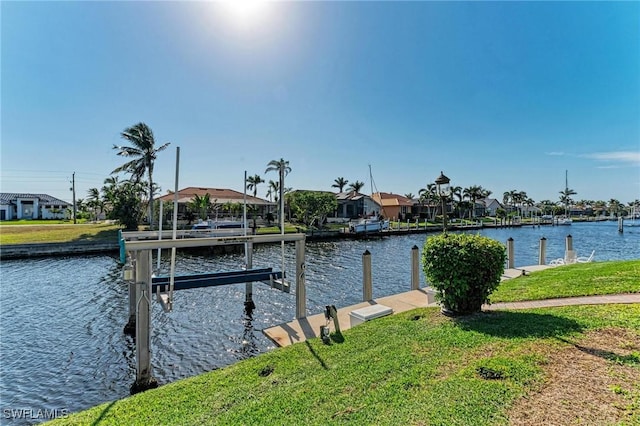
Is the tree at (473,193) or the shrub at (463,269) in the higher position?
the tree at (473,193)

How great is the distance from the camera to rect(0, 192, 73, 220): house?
2422 inches

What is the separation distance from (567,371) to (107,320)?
11643 mm

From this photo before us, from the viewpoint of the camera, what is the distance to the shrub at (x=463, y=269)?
598cm

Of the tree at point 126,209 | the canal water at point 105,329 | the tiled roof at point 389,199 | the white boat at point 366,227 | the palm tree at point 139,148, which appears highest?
the palm tree at point 139,148

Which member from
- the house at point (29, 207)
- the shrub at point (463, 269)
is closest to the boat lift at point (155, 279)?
the shrub at point (463, 269)

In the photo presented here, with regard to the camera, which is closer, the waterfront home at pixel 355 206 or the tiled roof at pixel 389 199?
the waterfront home at pixel 355 206

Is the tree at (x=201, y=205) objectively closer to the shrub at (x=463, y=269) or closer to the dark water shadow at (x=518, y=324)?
the shrub at (x=463, y=269)

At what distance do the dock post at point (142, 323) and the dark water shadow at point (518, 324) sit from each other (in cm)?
563

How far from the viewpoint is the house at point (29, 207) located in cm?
6153

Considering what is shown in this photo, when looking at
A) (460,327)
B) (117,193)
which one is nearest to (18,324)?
(460,327)

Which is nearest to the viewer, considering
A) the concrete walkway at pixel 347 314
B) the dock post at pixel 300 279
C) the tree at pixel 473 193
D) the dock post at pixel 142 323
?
the dock post at pixel 142 323

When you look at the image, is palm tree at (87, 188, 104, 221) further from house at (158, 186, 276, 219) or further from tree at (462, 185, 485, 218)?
tree at (462, 185, 485, 218)

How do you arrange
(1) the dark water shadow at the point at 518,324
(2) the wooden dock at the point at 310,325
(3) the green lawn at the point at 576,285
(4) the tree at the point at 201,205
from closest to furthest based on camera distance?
1. (1) the dark water shadow at the point at 518,324
2. (2) the wooden dock at the point at 310,325
3. (3) the green lawn at the point at 576,285
4. (4) the tree at the point at 201,205

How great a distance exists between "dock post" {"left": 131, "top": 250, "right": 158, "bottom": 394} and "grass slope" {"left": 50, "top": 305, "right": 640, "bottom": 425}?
0.98 metres
